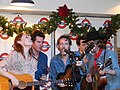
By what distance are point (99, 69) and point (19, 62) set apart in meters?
0.93

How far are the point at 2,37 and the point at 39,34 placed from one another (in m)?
1.50

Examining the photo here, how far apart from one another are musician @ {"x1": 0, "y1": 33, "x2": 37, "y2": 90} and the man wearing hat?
70 centimetres

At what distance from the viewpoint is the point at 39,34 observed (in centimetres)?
407

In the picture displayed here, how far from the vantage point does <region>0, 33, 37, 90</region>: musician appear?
3695mm

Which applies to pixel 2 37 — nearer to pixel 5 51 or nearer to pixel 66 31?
pixel 5 51

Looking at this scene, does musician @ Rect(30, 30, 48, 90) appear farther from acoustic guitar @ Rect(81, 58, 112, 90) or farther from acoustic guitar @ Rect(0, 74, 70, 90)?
acoustic guitar @ Rect(81, 58, 112, 90)

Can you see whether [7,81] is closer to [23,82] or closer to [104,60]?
[23,82]

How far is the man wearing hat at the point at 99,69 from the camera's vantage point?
3768 millimetres

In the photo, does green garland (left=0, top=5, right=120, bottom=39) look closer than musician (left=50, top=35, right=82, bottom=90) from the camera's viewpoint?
No

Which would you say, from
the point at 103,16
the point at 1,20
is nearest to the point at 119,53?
the point at 103,16

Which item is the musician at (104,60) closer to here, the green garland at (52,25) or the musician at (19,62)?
the musician at (19,62)

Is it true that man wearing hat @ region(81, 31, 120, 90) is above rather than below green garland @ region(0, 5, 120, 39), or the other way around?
below

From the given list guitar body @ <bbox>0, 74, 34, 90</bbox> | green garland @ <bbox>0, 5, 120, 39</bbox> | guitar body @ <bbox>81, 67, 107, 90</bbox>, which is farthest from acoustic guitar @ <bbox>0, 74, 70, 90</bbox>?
green garland @ <bbox>0, 5, 120, 39</bbox>

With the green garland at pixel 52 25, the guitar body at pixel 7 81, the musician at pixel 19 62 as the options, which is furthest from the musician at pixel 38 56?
the green garland at pixel 52 25
